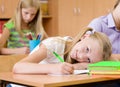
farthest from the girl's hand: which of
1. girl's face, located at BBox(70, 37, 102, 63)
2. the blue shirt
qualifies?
the blue shirt

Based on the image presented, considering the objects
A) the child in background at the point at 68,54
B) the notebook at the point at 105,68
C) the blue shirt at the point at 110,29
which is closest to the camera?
the notebook at the point at 105,68

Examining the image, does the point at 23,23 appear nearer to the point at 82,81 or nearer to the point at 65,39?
the point at 65,39

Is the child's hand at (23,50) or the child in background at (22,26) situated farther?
the child in background at (22,26)

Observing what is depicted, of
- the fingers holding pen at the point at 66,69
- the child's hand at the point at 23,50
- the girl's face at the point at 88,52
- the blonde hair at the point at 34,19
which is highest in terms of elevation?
the blonde hair at the point at 34,19

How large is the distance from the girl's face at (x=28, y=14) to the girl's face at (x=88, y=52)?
1671 millimetres

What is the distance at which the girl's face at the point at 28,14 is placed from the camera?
3.10 meters

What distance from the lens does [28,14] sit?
309 cm

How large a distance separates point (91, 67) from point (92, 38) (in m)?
0.28

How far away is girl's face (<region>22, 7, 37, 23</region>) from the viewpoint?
122 inches

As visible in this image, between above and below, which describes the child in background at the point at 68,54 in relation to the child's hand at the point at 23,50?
above

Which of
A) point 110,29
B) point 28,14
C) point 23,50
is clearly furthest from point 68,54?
point 28,14

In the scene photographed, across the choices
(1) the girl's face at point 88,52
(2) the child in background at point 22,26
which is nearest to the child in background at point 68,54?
(1) the girl's face at point 88,52

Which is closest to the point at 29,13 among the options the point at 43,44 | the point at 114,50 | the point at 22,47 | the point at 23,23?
the point at 23,23

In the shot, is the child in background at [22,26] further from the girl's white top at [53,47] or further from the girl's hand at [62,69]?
the girl's hand at [62,69]
